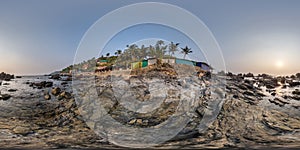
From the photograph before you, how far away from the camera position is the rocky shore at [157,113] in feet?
42.1

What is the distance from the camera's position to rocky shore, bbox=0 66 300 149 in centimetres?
1284

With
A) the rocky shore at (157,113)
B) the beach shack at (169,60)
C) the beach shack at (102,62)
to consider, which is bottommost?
the rocky shore at (157,113)

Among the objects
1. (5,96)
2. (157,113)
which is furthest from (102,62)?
(5,96)

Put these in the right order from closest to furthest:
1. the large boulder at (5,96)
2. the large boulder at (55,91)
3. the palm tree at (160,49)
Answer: the palm tree at (160,49), the large boulder at (5,96), the large boulder at (55,91)

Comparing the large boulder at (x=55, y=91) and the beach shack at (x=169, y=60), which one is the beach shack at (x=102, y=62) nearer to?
the beach shack at (x=169, y=60)

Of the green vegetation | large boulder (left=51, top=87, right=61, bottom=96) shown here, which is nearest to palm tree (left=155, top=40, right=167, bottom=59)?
the green vegetation

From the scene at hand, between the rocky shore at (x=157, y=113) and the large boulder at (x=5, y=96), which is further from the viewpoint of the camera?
the large boulder at (x=5, y=96)

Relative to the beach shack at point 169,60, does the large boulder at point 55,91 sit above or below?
below

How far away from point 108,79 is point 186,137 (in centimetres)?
751

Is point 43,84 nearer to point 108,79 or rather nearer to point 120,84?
point 108,79

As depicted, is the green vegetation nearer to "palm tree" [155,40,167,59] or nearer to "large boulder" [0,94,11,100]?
"palm tree" [155,40,167,59]

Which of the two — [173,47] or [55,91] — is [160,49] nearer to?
[173,47]

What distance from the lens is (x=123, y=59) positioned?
13359 mm

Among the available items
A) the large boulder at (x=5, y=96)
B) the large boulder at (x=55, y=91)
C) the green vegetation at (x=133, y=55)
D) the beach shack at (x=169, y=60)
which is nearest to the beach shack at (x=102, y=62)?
the green vegetation at (x=133, y=55)
